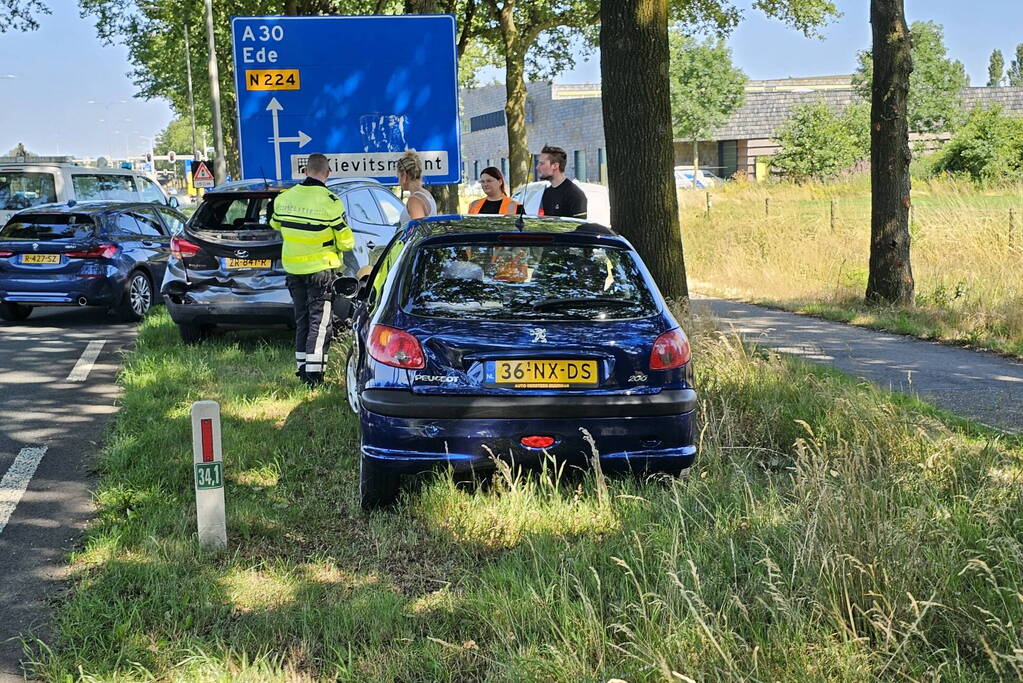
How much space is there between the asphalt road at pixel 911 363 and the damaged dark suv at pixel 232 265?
416cm

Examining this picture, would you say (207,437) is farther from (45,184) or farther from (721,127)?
(721,127)

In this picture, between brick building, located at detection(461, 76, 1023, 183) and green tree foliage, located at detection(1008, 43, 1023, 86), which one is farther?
green tree foliage, located at detection(1008, 43, 1023, 86)

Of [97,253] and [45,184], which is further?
[45,184]

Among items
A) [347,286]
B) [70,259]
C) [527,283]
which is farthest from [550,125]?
[527,283]

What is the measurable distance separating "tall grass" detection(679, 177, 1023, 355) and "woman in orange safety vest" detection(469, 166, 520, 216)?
4.89 meters

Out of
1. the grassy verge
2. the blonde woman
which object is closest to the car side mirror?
the grassy verge

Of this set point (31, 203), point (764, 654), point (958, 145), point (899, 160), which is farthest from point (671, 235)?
point (958, 145)

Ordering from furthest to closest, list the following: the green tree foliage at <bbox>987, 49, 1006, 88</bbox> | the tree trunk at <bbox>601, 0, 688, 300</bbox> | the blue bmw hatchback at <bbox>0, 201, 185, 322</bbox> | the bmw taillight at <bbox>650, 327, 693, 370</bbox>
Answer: the green tree foliage at <bbox>987, 49, 1006, 88</bbox> → the blue bmw hatchback at <bbox>0, 201, 185, 322</bbox> → the tree trunk at <bbox>601, 0, 688, 300</bbox> → the bmw taillight at <bbox>650, 327, 693, 370</bbox>

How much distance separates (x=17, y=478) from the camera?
7059mm

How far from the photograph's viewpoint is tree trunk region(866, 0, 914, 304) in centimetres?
1388

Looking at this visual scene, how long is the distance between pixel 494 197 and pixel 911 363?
404 centimetres

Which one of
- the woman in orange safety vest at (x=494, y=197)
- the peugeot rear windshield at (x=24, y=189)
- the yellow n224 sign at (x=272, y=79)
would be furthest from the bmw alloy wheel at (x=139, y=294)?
the woman in orange safety vest at (x=494, y=197)

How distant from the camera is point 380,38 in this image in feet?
53.2

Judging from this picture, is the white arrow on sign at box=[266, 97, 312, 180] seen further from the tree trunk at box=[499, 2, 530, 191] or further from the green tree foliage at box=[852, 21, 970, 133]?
the green tree foliage at box=[852, 21, 970, 133]
